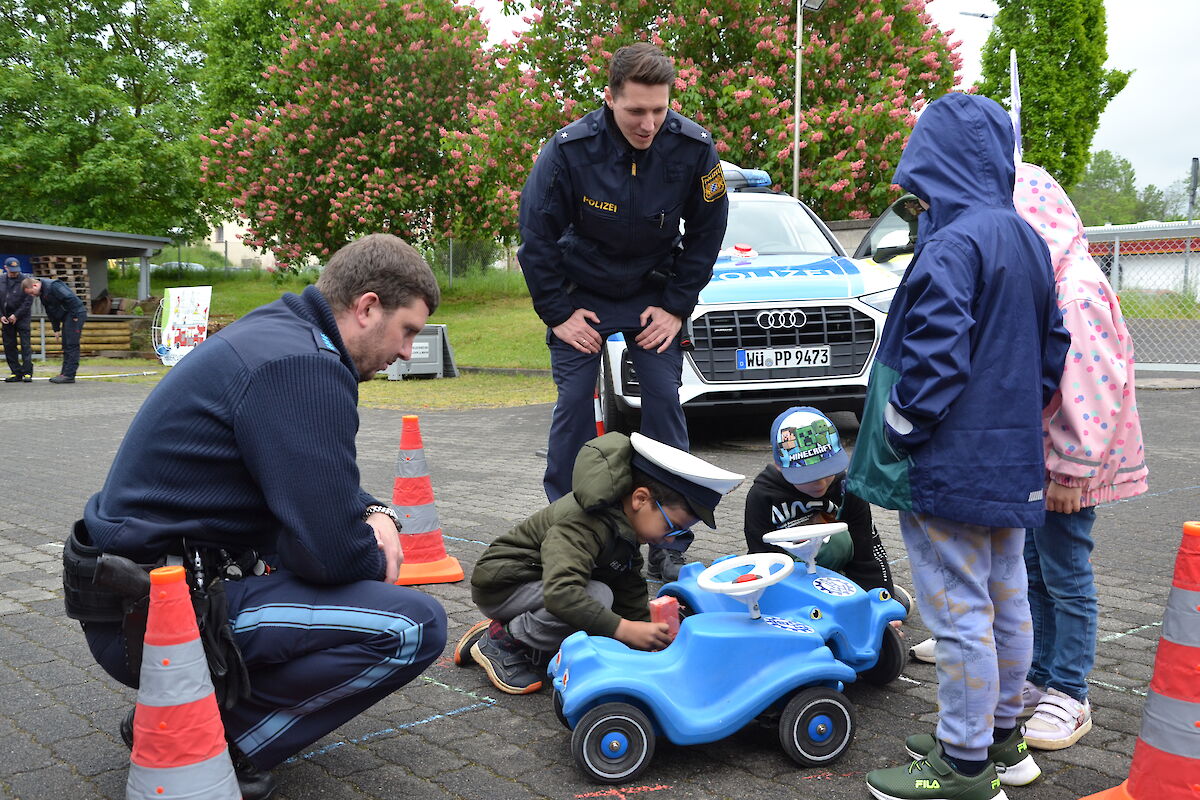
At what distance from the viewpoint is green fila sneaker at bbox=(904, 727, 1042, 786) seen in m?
2.71

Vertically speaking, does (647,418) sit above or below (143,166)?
below

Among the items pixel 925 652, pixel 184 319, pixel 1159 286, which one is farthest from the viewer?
pixel 184 319

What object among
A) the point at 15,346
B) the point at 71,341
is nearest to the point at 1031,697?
the point at 71,341

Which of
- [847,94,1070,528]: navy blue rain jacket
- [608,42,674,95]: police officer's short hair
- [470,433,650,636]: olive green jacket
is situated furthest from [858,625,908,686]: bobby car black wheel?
[608,42,674,95]: police officer's short hair

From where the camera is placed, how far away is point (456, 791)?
2.72m

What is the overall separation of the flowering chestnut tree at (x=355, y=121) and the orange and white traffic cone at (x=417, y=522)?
20.9 metres

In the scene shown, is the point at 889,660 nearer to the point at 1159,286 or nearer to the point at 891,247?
the point at 891,247

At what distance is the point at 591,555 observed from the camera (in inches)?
124

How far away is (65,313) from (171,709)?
1751cm

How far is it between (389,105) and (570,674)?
951 inches

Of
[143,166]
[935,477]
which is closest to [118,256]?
[143,166]

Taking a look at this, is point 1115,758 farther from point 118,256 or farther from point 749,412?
point 118,256

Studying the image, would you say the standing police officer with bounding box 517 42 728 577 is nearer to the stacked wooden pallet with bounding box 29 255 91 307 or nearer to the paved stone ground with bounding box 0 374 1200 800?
the paved stone ground with bounding box 0 374 1200 800

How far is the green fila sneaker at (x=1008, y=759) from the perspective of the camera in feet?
8.88
